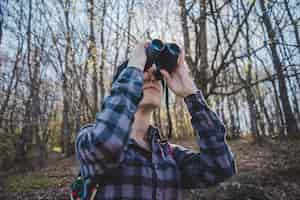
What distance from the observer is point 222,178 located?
1.20 meters

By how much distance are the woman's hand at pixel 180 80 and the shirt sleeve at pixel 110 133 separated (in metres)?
0.32

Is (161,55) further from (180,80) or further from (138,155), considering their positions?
(138,155)

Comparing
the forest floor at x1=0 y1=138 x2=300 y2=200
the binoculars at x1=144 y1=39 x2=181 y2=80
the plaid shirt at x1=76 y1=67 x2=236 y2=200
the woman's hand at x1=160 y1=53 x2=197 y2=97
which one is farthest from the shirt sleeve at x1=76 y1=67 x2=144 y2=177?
the forest floor at x1=0 y1=138 x2=300 y2=200

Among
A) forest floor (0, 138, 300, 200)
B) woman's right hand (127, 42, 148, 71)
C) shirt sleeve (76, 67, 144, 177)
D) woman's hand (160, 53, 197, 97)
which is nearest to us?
shirt sleeve (76, 67, 144, 177)

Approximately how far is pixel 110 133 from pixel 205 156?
1.70ft

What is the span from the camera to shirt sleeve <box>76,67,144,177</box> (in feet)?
2.97

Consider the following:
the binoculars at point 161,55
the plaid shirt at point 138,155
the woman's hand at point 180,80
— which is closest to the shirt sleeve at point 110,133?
the plaid shirt at point 138,155

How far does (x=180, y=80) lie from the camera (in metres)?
1.30

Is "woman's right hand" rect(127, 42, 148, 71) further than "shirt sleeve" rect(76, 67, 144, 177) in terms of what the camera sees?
Yes

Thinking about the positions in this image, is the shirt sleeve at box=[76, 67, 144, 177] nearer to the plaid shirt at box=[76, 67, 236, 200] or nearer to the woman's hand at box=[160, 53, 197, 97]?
the plaid shirt at box=[76, 67, 236, 200]

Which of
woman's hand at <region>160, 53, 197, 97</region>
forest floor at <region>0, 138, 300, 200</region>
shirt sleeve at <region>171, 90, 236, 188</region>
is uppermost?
woman's hand at <region>160, 53, 197, 97</region>

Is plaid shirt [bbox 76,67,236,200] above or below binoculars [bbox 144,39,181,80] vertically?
below

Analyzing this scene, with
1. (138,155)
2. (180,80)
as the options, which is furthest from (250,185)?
(138,155)

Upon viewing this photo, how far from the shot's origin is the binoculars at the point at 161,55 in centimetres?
118
